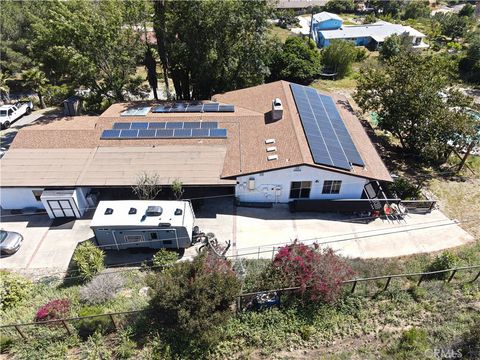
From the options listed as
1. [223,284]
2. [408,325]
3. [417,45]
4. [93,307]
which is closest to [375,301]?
[408,325]

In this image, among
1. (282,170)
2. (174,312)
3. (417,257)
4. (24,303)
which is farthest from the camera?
(282,170)

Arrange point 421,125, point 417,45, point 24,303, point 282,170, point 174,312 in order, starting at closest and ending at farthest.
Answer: point 174,312, point 24,303, point 282,170, point 421,125, point 417,45

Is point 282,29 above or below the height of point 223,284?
below

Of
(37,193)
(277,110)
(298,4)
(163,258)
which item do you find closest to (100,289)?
(163,258)

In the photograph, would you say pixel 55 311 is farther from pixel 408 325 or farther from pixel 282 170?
pixel 408 325

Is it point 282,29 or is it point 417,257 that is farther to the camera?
point 282,29

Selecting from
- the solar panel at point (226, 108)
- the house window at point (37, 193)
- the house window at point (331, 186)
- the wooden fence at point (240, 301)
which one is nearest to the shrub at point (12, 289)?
the wooden fence at point (240, 301)

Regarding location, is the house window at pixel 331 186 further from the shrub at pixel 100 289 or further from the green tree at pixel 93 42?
the green tree at pixel 93 42
